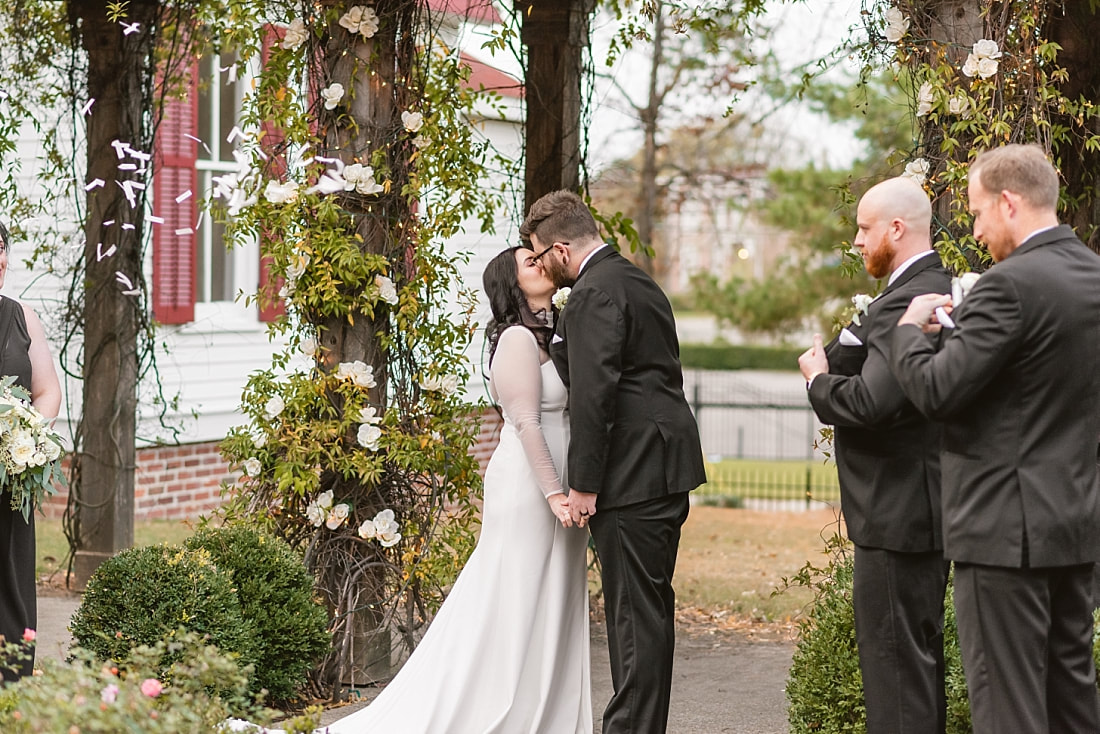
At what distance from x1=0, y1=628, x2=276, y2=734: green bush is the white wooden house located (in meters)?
7.27

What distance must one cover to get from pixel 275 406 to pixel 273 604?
36.1 inches

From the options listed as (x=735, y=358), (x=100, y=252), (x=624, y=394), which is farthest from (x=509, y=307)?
(x=735, y=358)

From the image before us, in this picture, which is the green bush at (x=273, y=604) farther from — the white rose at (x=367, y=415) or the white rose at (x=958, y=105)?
the white rose at (x=958, y=105)

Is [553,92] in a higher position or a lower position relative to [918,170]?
higher

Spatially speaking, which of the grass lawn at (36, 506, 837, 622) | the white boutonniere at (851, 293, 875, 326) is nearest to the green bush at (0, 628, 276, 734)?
the white boutonniere at (851, 293, 875, 326)

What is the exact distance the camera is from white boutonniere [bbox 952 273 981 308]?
3539 mm

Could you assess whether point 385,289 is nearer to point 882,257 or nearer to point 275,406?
point 275,406

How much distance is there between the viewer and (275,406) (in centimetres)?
584

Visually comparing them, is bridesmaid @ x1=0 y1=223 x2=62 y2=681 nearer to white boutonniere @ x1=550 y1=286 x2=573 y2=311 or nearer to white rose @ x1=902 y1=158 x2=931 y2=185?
white boutonniere @ x1=550 y1=286 x2=573 y2=311

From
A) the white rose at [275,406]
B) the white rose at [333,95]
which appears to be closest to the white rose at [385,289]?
the white rose at [275,406]

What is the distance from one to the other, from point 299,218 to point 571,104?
2.42 meters

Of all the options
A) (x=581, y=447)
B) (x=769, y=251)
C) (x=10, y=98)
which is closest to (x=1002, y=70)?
(x=581, y=447)

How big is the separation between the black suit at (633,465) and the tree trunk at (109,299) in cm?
476

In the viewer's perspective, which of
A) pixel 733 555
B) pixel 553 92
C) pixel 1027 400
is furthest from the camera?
pixel 733 555
